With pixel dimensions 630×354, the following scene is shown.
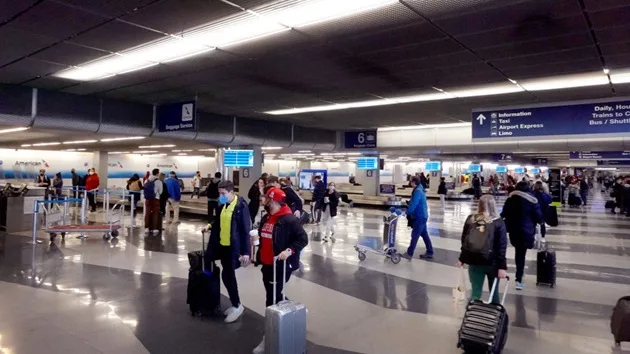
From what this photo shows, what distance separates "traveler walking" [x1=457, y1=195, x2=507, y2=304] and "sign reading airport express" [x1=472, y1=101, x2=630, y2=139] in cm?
599

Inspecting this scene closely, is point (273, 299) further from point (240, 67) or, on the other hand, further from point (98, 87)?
point (98, 87)

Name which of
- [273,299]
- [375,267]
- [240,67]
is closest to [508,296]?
[375,267]

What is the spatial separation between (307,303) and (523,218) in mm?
3782

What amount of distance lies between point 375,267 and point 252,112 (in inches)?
283

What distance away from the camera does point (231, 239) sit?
17.1 ft

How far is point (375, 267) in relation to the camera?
8.70m

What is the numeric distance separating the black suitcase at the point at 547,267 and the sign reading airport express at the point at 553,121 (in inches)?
147

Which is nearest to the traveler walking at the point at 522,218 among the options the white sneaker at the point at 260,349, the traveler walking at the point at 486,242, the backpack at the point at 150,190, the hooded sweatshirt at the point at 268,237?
the traveler walking at the point at 486,242

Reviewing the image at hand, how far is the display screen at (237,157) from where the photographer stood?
1638 centimetres

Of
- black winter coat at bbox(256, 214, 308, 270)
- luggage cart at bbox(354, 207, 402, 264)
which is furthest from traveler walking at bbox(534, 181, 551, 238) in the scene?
black winter coat at bbox(256, 214, 308, 270)

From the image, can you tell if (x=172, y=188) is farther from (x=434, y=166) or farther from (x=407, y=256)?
(x=434, y=166)

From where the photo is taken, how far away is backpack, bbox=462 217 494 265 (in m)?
4.92

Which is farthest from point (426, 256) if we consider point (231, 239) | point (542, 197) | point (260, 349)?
point (260, 349)

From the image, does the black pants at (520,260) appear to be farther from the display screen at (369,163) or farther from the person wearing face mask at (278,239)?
the display screen at (369,163)
